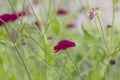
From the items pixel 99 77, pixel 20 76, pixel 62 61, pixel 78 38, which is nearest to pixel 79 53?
pixel 78 38

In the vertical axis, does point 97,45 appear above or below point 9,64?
above

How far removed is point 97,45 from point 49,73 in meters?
0.26

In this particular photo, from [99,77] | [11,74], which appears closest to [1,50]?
[11,74]

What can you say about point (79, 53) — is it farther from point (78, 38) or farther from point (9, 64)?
point (9, 64)

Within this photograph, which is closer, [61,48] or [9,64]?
[61,48]

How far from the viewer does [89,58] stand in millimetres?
2645

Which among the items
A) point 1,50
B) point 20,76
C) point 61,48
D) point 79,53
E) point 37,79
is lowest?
point 79,53

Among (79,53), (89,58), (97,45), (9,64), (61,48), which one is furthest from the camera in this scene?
(79,53)

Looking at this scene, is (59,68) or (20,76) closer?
(59,68)

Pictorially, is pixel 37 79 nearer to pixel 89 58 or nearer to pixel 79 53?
pixel 89 58

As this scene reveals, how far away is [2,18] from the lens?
1.54 metres

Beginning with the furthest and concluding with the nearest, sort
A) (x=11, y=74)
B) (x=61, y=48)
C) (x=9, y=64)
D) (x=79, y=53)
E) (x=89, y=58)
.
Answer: (x=79, y=53) < (x=89, y=58) < (x=9, y=64) < (x=11, y=74) < (x=61, y=48)

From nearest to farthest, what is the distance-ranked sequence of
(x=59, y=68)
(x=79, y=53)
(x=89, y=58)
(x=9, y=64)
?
1. (x=59, y=68)
2. (x=9, y=64)
3. (x=89, y=58)
4. (x=79, y=53)

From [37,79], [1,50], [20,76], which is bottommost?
[20,76]
